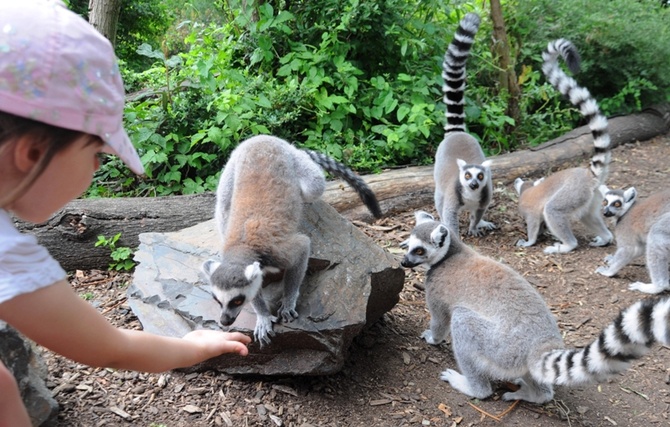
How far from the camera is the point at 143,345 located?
1671 millimetres

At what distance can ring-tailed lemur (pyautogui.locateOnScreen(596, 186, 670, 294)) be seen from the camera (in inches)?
206

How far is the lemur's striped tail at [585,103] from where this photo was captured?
21.1 ft

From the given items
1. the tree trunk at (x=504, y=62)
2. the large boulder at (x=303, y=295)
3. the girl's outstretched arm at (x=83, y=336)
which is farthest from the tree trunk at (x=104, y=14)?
the tree trunk at (x=504, y=62)

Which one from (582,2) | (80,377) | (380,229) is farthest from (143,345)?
(582,2)

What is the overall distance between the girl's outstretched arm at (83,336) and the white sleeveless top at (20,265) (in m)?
0.02

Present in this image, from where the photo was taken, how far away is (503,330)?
3590mm

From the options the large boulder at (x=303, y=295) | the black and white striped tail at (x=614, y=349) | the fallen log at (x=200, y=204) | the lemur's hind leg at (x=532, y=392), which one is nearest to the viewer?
the black and white striped tail at (x=614, y=349)

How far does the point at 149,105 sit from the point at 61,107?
6270 millimetres

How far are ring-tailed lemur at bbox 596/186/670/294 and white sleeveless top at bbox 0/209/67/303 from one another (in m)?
5.42

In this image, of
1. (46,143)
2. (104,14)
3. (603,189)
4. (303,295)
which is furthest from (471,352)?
(104,14)

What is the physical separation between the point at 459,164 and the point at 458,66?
64.9 inches

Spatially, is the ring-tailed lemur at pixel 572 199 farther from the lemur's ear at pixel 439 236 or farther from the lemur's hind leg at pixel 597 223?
the lemur's ear at pixel 439 236

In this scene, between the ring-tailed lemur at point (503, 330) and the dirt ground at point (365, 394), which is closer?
the ring-tailed lemur at point (503, 330)

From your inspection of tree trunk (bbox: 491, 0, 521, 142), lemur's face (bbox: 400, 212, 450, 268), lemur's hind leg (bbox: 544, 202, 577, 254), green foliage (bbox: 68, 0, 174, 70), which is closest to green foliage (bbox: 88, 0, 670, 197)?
tree trunk (bbox: 491, 0, 521, 142)
